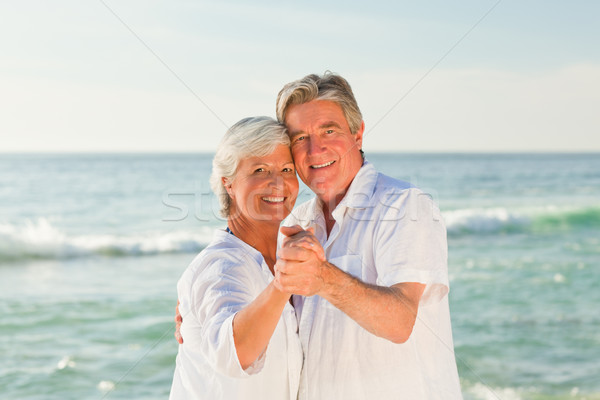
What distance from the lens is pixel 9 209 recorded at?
62.6 feet

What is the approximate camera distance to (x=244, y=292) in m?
2.02

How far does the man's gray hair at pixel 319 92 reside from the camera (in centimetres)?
280

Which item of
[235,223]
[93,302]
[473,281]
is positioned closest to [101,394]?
[93,302]

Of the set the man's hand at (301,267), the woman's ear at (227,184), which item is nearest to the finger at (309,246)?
the man's hand at (301,267)

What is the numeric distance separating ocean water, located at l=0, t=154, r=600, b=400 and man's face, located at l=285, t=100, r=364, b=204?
386 cm

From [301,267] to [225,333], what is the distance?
29 centimetres

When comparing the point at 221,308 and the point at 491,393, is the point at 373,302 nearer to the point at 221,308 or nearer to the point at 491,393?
the point at 221,308

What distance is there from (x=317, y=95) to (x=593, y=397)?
4.35 m

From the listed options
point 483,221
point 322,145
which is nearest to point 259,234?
point 322,145

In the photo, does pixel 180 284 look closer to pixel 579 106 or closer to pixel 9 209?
pixel 9 209

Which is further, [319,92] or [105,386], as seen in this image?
[105,386]

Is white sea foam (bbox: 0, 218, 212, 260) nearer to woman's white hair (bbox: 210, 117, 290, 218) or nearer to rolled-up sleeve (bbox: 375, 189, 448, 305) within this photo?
woman's white hair (bbox: 210, 117, 290, 218)

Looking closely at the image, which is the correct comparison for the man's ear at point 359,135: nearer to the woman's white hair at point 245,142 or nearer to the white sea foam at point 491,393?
the woman's white hair at point 245,142

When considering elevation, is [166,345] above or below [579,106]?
below
